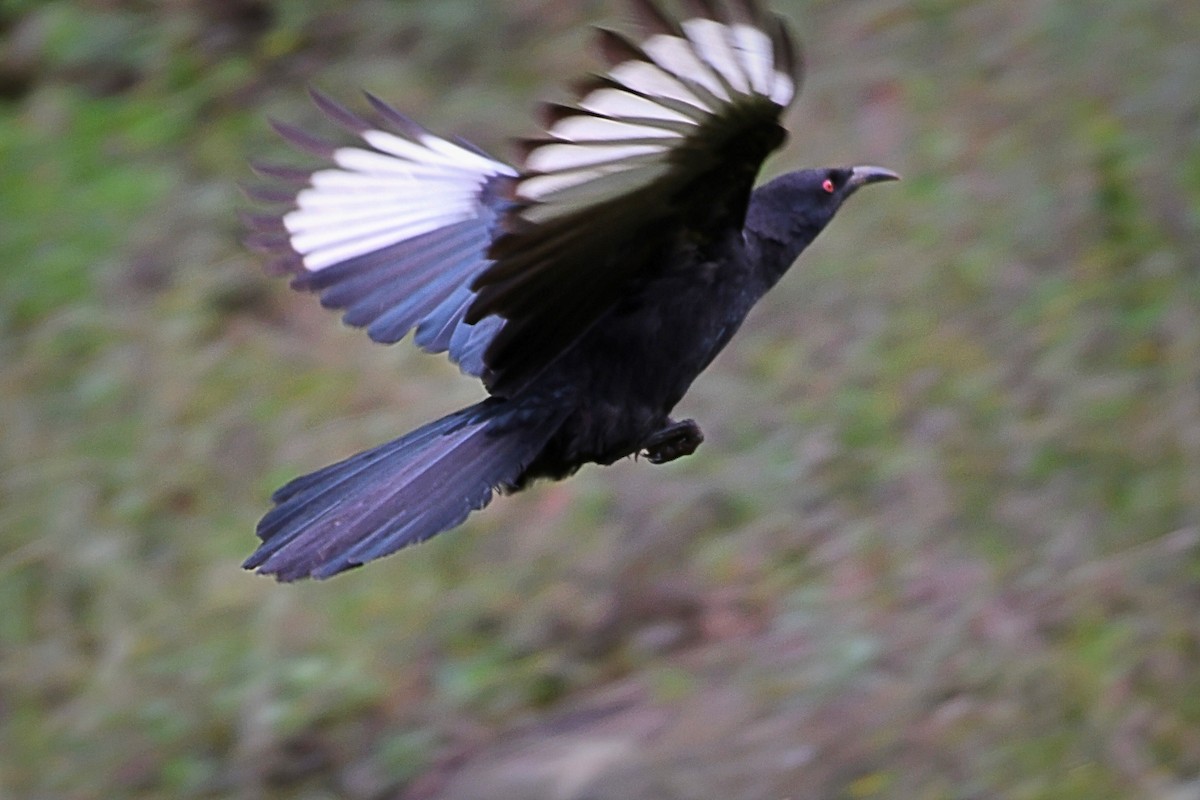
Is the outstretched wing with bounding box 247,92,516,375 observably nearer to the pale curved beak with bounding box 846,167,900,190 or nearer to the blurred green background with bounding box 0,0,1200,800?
the pale curved beak with bounding box 846,167,900,190

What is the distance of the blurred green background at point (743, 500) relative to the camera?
465 centimetres

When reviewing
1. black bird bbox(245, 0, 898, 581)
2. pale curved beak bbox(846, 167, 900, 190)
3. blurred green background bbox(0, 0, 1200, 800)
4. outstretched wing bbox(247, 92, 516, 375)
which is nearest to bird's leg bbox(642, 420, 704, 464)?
black bird bbox(245, 0, 898, 581)

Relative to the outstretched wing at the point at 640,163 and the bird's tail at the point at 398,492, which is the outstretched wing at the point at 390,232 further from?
the outstretched wing at the point at 640,163

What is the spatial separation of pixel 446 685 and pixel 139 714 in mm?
817

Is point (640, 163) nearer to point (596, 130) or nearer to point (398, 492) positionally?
Result: point (596, 130)

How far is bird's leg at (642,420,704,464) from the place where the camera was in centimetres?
356

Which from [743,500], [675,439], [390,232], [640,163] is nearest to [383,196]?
[390,232]

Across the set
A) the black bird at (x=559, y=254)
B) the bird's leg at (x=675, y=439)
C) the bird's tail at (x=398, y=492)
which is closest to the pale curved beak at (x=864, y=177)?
the black bird at (x=559, y=254)

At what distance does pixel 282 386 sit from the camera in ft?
20.1

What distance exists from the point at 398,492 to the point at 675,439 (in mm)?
650

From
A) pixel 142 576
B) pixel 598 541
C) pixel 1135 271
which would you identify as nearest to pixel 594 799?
pixel 598 541

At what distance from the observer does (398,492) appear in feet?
10.5

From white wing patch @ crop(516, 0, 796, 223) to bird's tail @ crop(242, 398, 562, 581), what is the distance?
1.95 ft

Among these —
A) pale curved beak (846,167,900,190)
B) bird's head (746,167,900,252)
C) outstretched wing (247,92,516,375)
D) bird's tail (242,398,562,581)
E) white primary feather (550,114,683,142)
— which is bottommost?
bird's tail (242,398,562,581)
